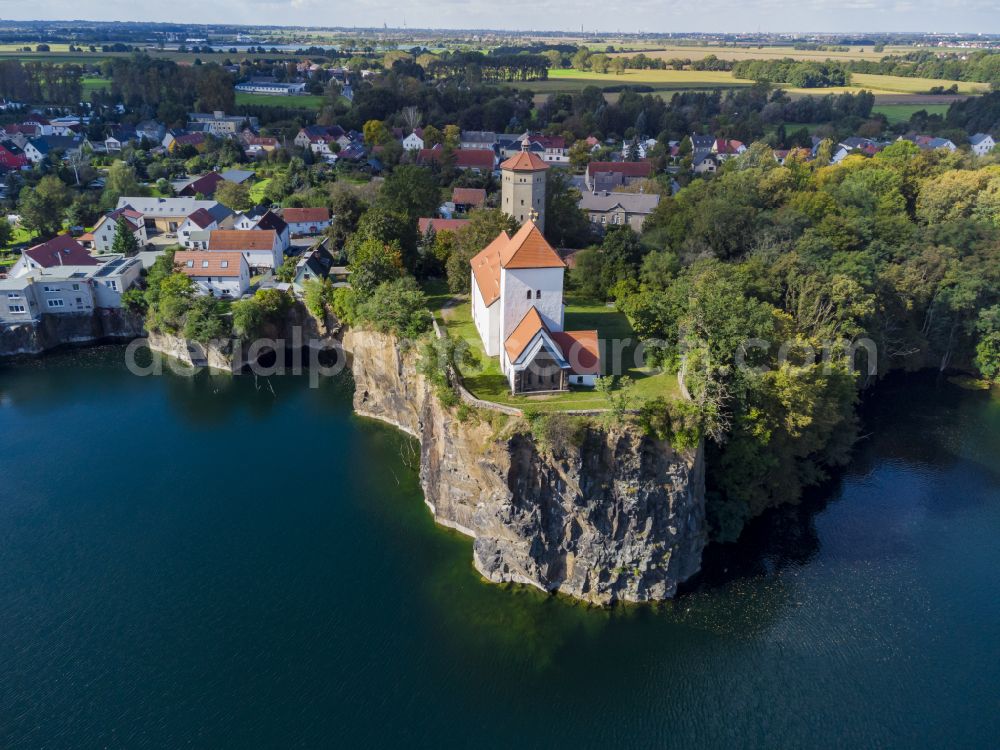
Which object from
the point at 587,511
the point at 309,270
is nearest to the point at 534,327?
the point at 587,511

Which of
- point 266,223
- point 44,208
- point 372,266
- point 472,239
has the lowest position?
point 372,266

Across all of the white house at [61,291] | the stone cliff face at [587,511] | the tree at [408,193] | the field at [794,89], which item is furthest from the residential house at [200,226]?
the field at [794,89]

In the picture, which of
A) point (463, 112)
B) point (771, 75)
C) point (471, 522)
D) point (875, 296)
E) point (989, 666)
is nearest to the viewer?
point (989, 666)

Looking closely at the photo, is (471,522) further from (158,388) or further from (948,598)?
(158,388)

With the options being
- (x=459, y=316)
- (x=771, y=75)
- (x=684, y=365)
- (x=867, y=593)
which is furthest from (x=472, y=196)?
(x=771, y=75)

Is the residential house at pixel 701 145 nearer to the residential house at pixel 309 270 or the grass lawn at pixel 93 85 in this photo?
the residential house at pixel 309 270

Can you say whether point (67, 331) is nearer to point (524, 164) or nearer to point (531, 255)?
point (524, 164)
